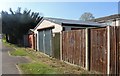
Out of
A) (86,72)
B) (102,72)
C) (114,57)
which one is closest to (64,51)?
(86,72)

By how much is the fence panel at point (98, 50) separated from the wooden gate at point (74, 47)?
91cm

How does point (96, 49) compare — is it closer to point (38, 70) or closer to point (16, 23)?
point (38, 70)

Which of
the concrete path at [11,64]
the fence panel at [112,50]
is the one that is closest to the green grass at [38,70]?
the concrete path at [11,64]

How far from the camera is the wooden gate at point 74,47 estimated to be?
11.9 metres

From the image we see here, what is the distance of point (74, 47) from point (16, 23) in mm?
32921

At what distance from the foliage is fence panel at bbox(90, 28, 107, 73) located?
34.1 m

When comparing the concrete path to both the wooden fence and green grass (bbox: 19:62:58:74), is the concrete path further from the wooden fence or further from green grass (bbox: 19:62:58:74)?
the wooden fence

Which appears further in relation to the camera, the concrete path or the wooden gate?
the wooden gate

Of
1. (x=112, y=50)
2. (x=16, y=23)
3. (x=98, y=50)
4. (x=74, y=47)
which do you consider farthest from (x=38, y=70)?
(x=16, y=23)

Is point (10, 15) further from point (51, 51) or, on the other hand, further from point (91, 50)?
point (91, 50)

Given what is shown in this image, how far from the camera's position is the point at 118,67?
8.63 m

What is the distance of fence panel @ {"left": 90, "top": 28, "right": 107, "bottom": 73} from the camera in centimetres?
961

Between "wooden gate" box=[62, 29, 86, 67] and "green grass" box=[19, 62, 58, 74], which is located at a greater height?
"wooden gate" box=[62, 29, 86, 67]

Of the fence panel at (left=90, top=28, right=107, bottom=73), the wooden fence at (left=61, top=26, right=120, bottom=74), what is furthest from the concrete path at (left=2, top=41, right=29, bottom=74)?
the fence panel at (left=90, top=28, right=107, bottom=73)
